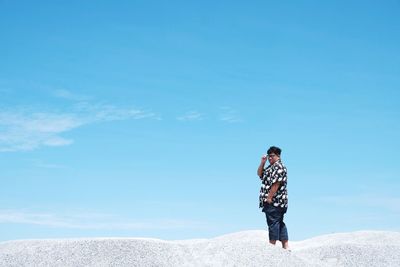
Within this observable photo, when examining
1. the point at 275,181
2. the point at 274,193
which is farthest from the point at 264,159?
the point at 274,193

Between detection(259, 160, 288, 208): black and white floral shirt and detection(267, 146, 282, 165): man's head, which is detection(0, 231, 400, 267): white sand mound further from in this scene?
detection(267, 146, 282, 165): man's head

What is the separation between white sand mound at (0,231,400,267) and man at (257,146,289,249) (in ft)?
1.37

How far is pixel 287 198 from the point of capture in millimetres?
9516

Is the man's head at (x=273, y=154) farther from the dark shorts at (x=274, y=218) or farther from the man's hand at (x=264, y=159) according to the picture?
the dark shorts at (x=274, y=218)

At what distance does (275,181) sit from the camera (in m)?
9.34

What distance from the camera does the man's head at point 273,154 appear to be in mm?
9500

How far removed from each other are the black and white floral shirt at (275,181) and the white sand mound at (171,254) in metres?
0.71

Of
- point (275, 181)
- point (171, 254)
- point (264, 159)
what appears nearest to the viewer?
point (171, 254)

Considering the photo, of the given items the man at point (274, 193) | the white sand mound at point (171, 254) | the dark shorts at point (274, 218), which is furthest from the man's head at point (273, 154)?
the white sand mound at point (171, 254)

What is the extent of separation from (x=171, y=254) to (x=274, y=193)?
1.99m

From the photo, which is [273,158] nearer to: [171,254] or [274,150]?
[274,150]

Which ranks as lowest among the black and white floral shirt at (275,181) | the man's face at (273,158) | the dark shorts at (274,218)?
the dark shorts at (274,218)

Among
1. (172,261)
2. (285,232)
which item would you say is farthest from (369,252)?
(172,261)

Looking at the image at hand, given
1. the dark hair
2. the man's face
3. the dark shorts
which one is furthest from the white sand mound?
the dark hair
